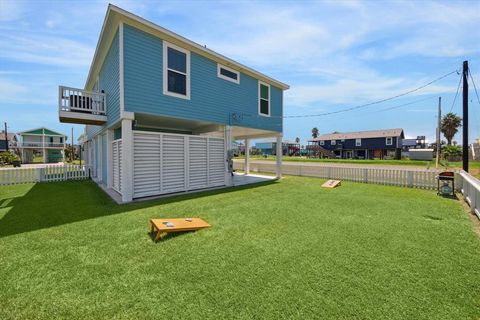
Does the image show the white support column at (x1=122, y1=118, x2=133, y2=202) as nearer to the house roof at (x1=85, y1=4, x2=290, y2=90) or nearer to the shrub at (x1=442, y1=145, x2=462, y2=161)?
the house roof at (x1=85, y1=4, x2=290, y2=90)

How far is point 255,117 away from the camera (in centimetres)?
1170

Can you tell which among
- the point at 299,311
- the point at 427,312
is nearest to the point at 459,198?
the point at 427,312

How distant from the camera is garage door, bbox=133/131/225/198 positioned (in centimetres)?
732

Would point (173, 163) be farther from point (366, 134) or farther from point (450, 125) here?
point (450, 125)

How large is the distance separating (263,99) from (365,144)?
1416 inches

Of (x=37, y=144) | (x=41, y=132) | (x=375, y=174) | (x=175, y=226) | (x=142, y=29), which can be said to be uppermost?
(x=142, y=29)

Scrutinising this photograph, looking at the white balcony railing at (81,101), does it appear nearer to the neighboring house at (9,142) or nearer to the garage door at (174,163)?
the garage door at (174,163)

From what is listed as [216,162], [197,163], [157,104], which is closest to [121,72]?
[157,104]

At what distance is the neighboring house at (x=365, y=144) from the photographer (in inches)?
1470

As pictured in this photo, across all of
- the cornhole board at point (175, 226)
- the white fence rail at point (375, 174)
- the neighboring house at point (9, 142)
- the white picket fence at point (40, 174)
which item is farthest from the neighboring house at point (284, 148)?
the cornhole board at point (175, 226)

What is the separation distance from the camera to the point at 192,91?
27.9ft

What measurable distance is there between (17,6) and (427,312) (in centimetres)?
1066

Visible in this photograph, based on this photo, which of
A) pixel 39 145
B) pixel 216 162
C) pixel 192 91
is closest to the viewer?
pixel 192 91

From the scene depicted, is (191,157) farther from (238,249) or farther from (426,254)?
(426,254)
